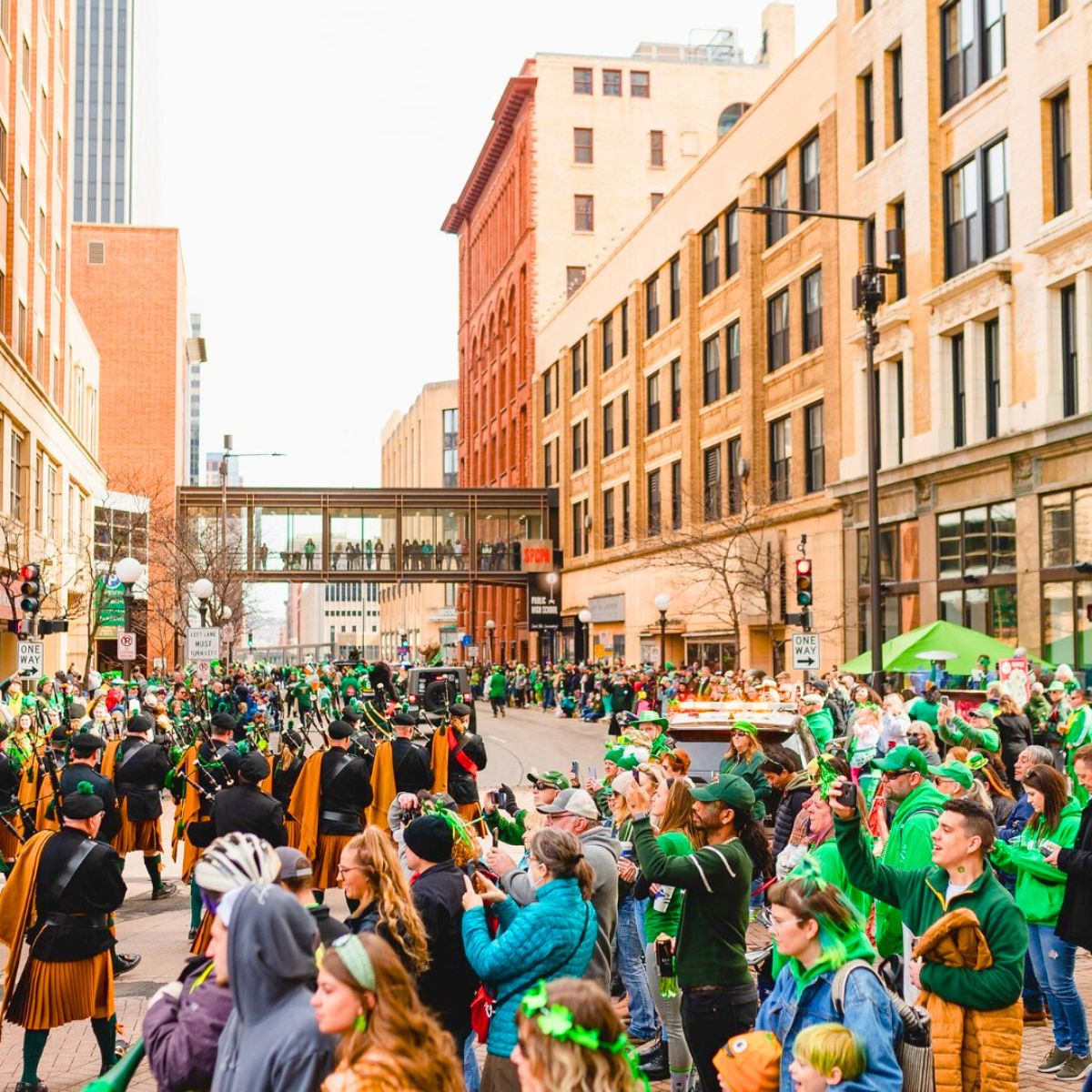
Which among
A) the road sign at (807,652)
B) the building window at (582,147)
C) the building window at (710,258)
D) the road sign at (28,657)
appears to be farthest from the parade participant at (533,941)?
the building window at (582,147)

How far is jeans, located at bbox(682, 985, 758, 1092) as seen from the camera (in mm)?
6316

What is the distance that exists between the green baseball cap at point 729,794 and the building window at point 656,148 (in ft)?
223

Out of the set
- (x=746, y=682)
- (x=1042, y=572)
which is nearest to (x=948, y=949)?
(x=746, y=682)

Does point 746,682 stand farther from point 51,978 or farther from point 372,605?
point 372,605

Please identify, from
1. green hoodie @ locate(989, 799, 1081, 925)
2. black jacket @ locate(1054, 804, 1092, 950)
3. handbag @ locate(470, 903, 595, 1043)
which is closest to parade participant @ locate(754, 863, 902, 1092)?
handbag @ locate(470, 903, 595, 1043)

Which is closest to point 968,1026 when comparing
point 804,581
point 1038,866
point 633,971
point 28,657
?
point 1038,866

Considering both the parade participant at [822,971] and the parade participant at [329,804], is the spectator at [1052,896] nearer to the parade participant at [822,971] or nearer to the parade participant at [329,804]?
the parade participant at [822,971]

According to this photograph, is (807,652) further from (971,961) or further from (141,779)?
(971,961)

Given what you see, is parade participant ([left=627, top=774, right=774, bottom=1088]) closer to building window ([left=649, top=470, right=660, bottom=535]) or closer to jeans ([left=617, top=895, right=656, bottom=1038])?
jeans ([left=617, top=895, right=656, bottom=1038])

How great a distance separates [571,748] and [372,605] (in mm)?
168212

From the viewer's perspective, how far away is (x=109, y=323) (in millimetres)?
72500

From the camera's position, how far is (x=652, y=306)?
168ft

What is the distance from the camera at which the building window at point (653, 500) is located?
49.1 metres

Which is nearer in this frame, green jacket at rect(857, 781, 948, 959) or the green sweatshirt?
the green sweatshirt
